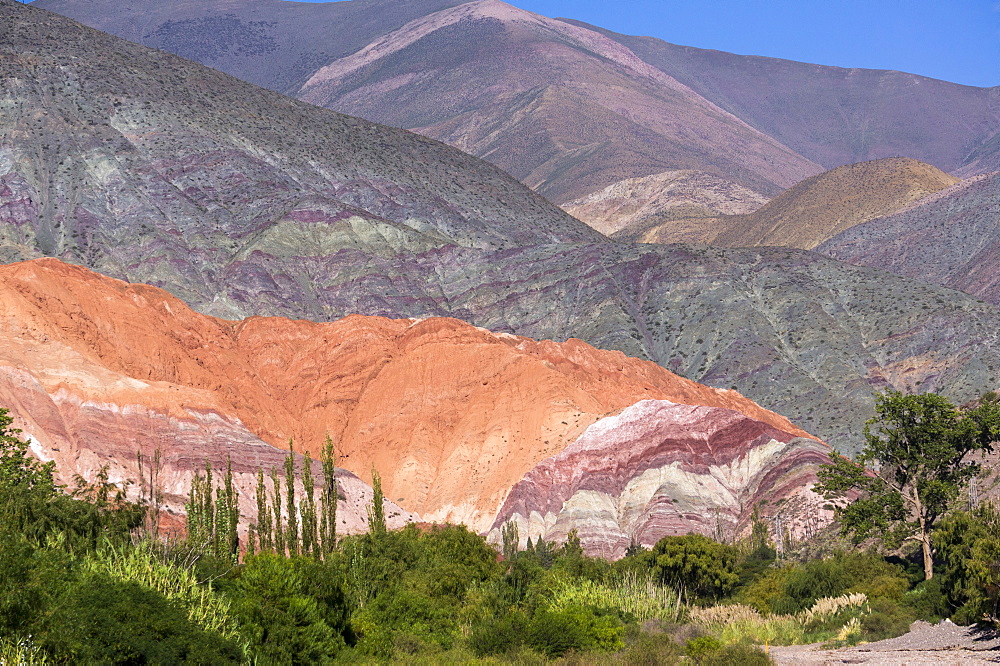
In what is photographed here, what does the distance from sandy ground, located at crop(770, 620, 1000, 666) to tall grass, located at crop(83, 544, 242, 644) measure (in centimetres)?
1557

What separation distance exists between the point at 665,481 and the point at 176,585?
2009 inches

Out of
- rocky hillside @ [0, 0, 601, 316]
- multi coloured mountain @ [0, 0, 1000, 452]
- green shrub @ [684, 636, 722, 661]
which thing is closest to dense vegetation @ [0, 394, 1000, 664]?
green shrub @ [684, 636, 722, 661]

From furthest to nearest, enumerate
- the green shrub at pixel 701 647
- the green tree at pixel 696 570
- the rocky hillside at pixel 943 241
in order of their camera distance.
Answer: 1. the rocky hillside at pixel 943 241
2. the green tree at pixel 696 570
3. the green shrub at pixel 701 647

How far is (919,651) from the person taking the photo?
116 feet

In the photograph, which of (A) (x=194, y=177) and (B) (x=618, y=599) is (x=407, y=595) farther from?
(A) (x=194, y=177)

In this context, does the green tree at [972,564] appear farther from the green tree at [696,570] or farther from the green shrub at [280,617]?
the green shrub at [280,617]

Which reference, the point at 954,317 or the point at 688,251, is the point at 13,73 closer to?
the point at 688,251

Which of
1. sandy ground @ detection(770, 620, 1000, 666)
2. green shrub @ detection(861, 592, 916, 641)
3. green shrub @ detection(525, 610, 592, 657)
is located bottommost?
sandy ground @ detection(770, 620, 1000, 666)

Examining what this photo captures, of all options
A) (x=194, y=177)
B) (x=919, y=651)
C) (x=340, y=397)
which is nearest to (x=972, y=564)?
(x=919, y=651)

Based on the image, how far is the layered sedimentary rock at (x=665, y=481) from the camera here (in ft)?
243

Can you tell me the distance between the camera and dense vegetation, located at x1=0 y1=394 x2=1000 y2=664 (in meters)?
26.8

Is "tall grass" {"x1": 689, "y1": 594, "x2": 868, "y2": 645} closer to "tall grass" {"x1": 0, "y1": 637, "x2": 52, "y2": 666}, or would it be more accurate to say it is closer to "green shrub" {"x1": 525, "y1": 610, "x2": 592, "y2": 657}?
"green shrub" {"x1": 525, "y1": 610, "x2": 592, "y2": 657}

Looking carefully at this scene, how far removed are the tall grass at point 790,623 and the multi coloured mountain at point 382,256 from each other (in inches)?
2059

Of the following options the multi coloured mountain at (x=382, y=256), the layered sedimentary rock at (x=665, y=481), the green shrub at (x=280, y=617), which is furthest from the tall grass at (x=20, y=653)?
the multi coloured mountain at (x=382, y=256)
